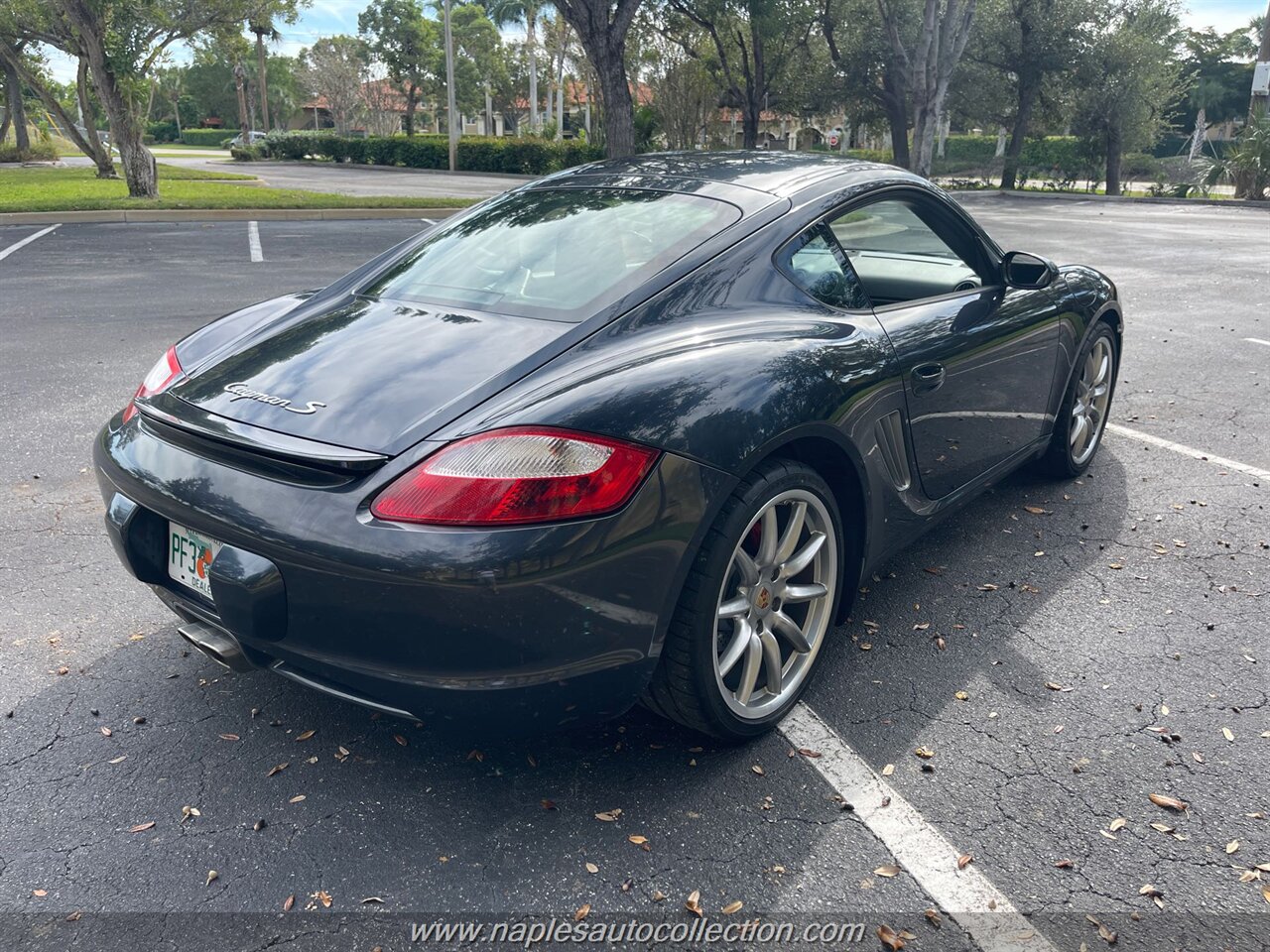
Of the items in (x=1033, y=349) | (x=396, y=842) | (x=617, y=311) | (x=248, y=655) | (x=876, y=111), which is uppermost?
(x=876, y=111)

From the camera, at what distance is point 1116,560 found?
394 cm

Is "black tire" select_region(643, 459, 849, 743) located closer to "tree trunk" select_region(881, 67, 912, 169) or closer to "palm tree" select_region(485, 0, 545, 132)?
"tree trunk" select_region(881, 67, 912, 169)

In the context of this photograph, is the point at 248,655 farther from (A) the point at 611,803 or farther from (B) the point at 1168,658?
(B) the point at 1168,658

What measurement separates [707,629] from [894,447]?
39.1 inches

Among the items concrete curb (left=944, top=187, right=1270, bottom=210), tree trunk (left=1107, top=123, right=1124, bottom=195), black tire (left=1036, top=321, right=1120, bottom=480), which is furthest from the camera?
tree trunk (left=1107, top=123, right=1124, bottom=195)

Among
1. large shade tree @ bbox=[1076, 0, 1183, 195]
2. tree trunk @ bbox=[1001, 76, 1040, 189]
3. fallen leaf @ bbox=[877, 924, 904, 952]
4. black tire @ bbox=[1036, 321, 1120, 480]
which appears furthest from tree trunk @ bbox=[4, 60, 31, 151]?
fallen leaf @ bbox=[877, 924, 904, 952]

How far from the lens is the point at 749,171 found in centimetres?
331

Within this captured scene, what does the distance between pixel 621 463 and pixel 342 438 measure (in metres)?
0.63

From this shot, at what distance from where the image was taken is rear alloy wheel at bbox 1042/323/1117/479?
445cm

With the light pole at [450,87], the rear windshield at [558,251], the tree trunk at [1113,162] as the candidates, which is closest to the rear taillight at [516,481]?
→ the rear windshield at [558,251]

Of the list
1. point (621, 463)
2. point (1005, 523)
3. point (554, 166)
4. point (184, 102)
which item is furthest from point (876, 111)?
point (184, 102)

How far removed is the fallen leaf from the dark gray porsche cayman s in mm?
631

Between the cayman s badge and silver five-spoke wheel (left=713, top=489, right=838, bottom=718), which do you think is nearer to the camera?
the cayman s badge

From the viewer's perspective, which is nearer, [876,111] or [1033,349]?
[1033,349]
